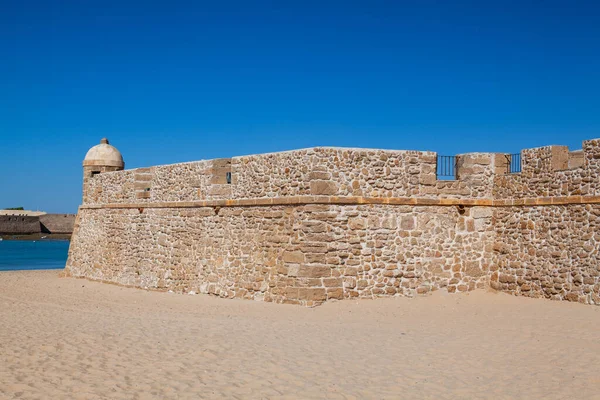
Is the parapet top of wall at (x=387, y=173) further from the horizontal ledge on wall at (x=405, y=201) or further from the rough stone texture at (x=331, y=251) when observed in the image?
the rough stone texture at (x=331, y=251)

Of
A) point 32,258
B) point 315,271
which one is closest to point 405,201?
point 315,271

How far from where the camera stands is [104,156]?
2355cm

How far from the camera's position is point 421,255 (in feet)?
49.6

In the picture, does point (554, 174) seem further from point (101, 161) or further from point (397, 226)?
point (101, 161)

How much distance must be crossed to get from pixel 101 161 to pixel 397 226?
40.1 ft

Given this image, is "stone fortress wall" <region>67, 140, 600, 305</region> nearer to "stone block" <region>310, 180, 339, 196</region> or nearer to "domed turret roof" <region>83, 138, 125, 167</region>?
"stone block" <region>310, 180, 339, 196</region>

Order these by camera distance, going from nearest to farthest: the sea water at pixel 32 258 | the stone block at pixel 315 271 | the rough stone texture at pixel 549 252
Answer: the rough stone texture at pixel 549 252 < the stone block at pixel 315 271 < the sea water at pixel 32 258

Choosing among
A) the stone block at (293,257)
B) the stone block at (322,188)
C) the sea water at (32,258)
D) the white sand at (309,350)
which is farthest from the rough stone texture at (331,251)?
the sea water at (32,258)

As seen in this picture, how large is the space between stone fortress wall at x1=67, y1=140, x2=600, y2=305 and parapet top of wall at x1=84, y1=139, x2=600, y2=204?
0.08ft

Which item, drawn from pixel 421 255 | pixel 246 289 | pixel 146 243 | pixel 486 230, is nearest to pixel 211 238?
pixel 246 289

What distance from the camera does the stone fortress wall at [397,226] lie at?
14281 mm

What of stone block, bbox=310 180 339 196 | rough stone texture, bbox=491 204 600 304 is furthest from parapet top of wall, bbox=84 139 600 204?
rough stone texture, bbox=491 204 600 304

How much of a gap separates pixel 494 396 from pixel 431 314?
566 centimetres

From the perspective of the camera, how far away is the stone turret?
2355cm
